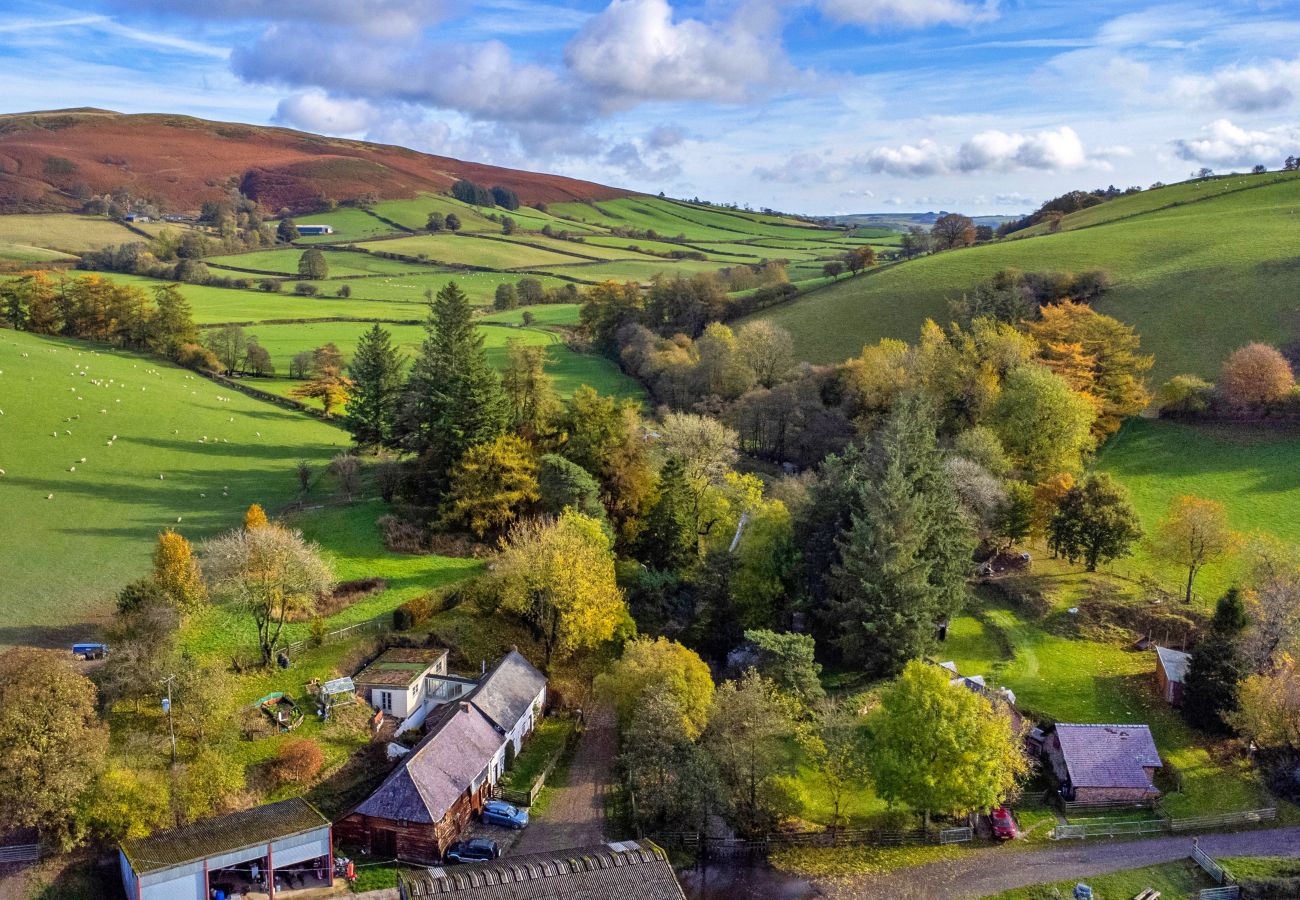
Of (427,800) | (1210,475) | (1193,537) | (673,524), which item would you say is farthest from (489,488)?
(1210,475)

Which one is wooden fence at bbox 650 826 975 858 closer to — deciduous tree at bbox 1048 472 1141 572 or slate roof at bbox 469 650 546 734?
slate roof at bbox 469 650 546 734

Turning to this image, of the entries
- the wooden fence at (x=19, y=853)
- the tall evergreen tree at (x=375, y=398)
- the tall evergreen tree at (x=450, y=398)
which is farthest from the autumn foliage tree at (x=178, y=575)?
the tall evergreen tree at (x=375, y=398)

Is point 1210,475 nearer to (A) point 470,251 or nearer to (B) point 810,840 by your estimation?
(B) point 810,840

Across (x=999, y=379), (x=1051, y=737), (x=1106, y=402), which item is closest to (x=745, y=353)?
(x=999, y=379)

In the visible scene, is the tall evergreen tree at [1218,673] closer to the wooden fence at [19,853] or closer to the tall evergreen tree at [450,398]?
the tall evergreen tree at [450,398]

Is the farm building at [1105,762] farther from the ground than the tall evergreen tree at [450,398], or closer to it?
closer to it
